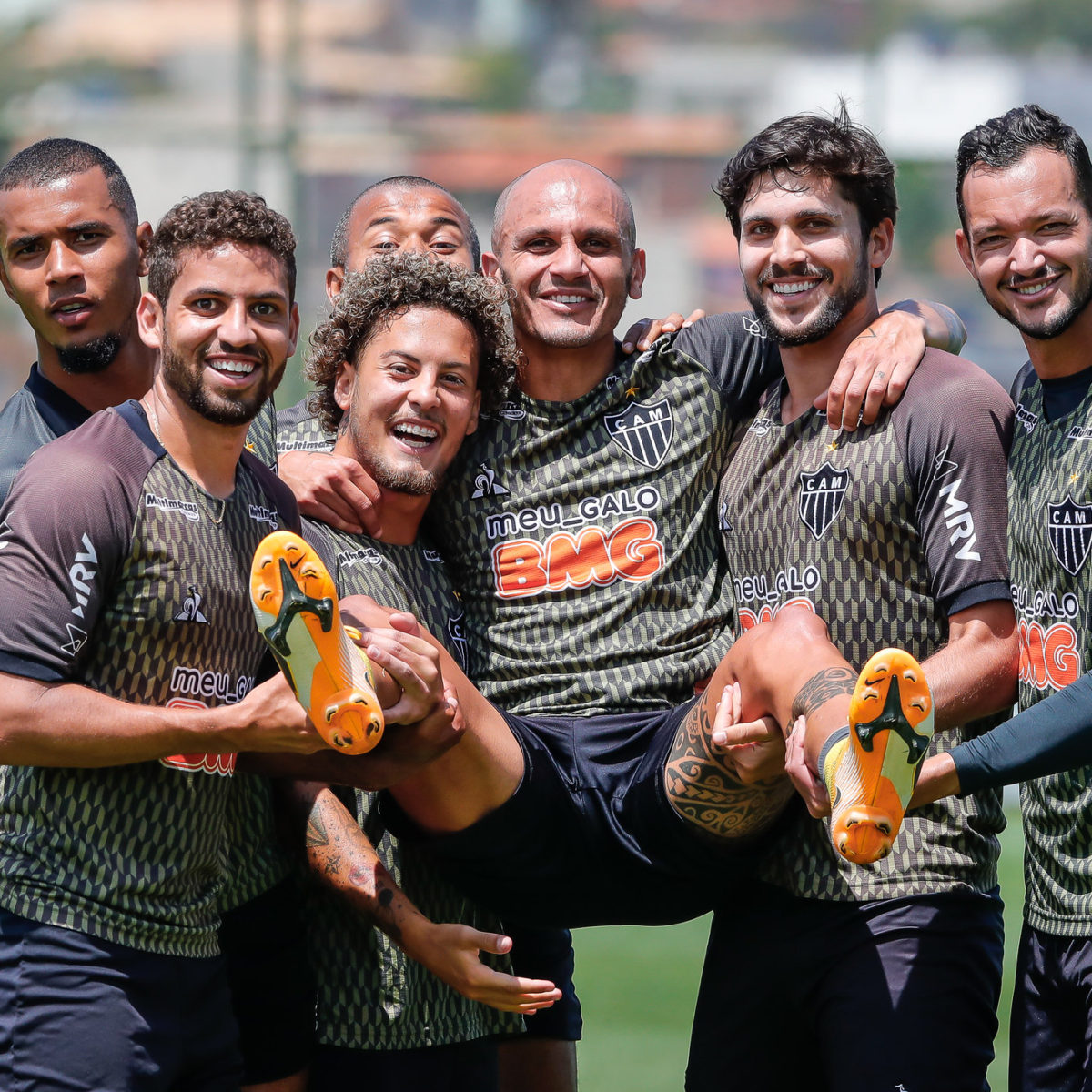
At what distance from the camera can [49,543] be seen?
319 centimetres

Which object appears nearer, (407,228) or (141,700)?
(141,700)

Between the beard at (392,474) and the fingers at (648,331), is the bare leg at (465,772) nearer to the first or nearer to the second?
the beard at (392,474)

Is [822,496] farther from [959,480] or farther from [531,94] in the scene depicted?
[531,94]

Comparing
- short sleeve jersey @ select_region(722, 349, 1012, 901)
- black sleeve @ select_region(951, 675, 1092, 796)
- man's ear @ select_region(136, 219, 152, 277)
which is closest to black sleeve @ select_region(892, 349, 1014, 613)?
short sleeve jersey @ select_region(722, 349, 1012, 901)

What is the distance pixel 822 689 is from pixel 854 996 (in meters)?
0.90

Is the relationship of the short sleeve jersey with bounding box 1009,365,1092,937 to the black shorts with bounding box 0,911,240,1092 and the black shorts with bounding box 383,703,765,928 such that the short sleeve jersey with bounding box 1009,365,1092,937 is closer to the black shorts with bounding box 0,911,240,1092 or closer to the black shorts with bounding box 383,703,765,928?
the black shorts with bounding box 383,703,765,928

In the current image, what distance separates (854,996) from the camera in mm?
3686

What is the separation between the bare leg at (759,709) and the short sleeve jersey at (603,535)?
0.35m

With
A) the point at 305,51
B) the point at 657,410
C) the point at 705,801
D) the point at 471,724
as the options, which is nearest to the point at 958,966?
the point at 705,801

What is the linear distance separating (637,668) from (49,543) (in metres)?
1.58

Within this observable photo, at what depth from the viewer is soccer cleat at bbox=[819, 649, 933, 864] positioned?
2973 millimetres

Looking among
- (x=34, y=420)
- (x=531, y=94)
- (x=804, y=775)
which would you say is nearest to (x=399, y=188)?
(x=34, y=420)

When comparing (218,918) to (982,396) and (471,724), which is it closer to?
(471,724)

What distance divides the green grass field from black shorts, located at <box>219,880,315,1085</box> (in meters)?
1.96
